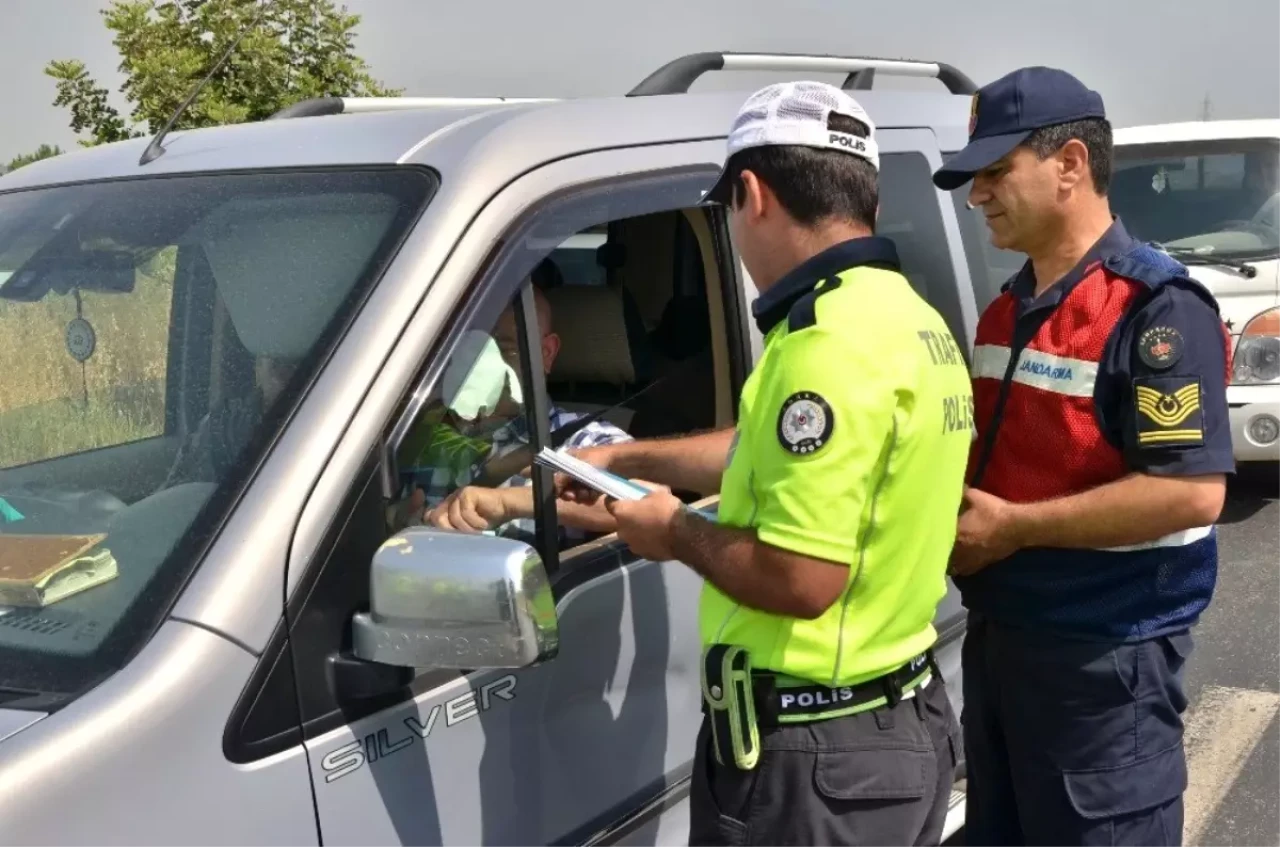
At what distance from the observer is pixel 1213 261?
6.70m

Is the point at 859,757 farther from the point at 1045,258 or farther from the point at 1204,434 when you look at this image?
the point at 1045,258

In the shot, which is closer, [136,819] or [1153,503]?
[136,819]

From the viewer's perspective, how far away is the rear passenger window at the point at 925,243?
10.2 feet

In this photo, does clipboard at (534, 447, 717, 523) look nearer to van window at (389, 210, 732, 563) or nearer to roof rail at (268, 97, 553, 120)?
van window at (389, 210, 732, 563)

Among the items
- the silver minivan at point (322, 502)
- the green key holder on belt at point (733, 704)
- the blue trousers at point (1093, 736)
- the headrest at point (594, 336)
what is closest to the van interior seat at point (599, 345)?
the headrest at point (594, 336)

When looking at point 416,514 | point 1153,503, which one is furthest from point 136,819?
point 1153,503

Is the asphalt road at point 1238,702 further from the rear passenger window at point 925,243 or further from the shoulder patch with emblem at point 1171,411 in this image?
the shoulder patch with emblem at point 1171,411

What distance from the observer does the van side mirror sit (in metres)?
1.62

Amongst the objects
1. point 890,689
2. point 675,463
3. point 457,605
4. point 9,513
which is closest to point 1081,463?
point 890,689

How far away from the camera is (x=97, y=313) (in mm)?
2209

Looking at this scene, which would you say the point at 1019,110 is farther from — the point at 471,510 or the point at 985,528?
the point at 471,510

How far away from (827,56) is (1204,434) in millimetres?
1735

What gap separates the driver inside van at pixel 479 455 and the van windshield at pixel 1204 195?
18.7ft

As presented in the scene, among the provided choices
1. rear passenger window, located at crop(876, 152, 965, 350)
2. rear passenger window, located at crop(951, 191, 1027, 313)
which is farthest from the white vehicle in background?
rear passenger window, located at crop(876, 152, 965, 350)
